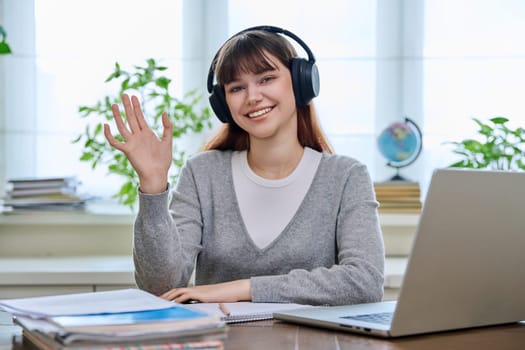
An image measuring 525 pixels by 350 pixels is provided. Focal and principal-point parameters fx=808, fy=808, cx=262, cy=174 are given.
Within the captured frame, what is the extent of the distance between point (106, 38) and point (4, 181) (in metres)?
0.66

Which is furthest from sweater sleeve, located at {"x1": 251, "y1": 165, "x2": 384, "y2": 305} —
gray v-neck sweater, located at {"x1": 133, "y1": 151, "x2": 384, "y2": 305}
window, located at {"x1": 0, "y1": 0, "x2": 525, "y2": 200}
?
window, located at {"x1": 0, "y1": 0, "x2": 525, "y2": 200}

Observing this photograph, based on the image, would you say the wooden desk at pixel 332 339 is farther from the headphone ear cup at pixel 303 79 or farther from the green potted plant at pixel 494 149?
the green potted plant at pixel 494 149

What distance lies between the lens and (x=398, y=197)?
109 inches

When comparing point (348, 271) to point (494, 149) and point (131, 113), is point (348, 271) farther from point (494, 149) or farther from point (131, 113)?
point (494, 149)

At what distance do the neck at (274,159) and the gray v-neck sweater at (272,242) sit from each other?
0.23 ft

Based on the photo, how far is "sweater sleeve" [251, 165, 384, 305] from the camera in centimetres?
164

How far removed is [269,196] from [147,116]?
0.99 metres

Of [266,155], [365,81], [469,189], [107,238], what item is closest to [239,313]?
[469,189]

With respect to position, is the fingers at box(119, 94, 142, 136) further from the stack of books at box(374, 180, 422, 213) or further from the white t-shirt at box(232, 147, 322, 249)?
the stack of books at box(374, 180, 422, 213)

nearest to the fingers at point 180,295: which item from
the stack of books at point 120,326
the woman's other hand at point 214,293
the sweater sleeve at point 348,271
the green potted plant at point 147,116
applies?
the woman's other hand at point 214,293

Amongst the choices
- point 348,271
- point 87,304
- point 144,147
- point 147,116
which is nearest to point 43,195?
point 147,116

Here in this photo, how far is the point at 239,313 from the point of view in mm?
1360

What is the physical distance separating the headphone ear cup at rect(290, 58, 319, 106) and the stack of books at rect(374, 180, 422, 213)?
890 mm

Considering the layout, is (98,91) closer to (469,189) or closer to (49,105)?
(49,105)
